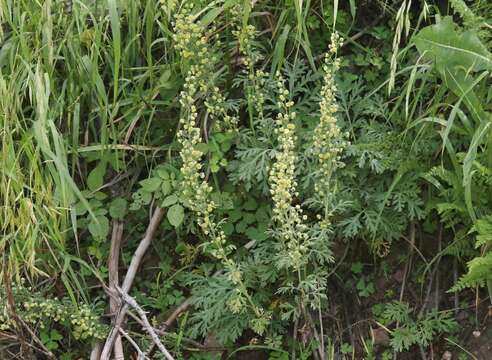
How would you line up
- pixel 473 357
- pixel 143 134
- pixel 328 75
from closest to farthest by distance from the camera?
pixel 328 75 → pixel 473 357 → pixel 143 134

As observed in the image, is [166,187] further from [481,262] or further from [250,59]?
[481,262]

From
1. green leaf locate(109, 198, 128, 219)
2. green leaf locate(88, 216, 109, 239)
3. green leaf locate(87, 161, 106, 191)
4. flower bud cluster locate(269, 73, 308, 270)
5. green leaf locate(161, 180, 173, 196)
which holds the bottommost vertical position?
green leaf locate(88, 216, 109, 239)

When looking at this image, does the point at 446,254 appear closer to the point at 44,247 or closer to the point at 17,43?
the point at 44,247

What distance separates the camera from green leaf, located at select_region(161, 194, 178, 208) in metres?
2.79

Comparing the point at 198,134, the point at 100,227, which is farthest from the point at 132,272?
the point at 198,134

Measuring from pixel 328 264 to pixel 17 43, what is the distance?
143 centimetres

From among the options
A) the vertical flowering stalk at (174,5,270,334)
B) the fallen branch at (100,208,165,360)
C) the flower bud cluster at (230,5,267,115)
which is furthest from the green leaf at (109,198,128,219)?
the flower bud cluster at (230,5,267,115)

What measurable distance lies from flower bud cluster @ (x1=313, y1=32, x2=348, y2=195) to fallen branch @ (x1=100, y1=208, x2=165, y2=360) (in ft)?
2.30

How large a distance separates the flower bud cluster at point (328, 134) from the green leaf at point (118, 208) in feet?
2.65

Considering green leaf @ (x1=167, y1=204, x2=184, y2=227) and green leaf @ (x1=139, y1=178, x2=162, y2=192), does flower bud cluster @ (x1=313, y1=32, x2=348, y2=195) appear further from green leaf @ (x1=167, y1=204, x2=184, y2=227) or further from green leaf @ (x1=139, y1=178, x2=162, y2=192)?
green leaf @ (x1=139, y1=178, x2=162, y2=192)

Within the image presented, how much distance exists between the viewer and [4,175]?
2.58m

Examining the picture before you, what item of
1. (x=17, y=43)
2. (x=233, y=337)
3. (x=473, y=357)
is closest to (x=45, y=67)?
(x=17, y=43)

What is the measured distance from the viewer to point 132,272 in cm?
296

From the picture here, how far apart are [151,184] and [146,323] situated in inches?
19.8
